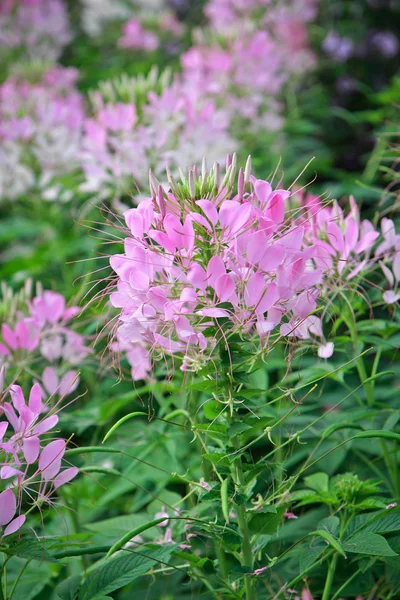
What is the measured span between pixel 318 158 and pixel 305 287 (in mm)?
1782

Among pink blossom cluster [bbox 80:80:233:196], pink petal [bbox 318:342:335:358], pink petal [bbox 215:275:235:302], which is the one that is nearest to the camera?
pink petal [bbox 215:275:235:302]

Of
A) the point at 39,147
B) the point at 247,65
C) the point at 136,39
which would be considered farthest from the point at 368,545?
the point at 136,39

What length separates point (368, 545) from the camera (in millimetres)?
740

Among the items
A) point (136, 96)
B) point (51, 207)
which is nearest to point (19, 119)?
point (51, 207)

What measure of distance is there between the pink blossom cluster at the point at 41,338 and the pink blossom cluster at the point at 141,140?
1.43 ft

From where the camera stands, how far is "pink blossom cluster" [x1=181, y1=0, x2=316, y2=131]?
222 cm

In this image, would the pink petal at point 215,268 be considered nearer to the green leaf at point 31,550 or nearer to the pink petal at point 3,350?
the green leaf at point 31,550

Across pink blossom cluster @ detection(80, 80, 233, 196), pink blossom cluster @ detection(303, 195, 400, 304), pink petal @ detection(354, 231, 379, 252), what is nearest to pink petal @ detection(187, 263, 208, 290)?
pink blossom cluster @ detection(303, 195, 400, 304)

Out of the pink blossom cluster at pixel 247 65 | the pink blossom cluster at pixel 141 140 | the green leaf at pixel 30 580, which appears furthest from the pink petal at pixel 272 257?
the pink blossom cluster at pixel 247 65

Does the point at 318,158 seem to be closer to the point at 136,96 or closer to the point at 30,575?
the point at 136,96

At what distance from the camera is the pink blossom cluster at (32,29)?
130 inches

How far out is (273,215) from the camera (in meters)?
0.75

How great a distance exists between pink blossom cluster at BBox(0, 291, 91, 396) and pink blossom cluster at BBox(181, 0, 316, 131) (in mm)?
1123

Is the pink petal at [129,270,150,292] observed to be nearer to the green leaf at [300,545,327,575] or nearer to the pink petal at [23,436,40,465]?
the pink petal at [23,436,40,465]
